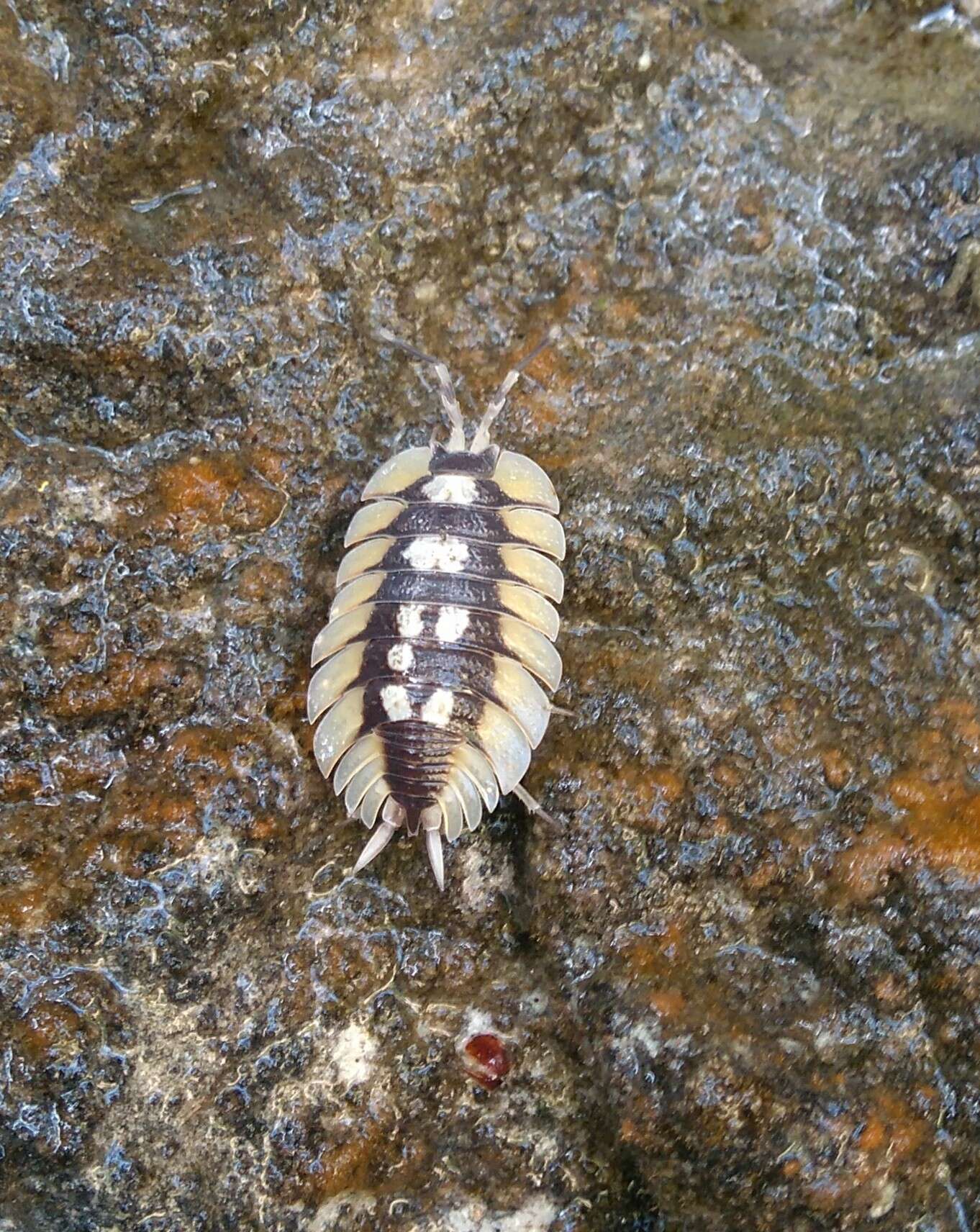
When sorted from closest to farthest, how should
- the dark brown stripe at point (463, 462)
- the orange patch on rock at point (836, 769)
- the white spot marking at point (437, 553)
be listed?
1. the orange patch on rock at point (836, 769)
2. the white spot marking at point (437, 553)
3. the dark brown stripe at point (463, 462)

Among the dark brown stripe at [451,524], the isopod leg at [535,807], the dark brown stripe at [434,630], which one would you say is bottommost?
the isopod leg at [535,807]

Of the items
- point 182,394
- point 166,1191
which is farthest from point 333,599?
point 166,1191

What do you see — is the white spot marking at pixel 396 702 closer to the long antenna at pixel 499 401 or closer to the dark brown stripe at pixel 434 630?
the dark brown stripe at pixel 434 630

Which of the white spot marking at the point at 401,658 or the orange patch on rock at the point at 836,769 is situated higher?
the white spot marking at the point at 401,658

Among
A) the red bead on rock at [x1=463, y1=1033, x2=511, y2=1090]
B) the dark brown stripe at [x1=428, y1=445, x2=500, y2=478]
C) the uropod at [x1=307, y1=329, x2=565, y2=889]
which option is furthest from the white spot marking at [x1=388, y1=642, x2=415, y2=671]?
the red bead on rock at [x1=463, y1=1033, x2=511, y2=1090]

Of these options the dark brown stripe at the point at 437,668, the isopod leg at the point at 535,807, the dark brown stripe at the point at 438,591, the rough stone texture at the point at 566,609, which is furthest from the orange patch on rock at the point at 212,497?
the isopod leg at the point at 535,807

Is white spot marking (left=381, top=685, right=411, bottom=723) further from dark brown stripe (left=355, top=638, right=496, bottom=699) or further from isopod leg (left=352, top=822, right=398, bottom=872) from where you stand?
isopod leg (left=352, top=822, right=398, bottom=872)

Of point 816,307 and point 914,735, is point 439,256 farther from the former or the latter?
point 914,735

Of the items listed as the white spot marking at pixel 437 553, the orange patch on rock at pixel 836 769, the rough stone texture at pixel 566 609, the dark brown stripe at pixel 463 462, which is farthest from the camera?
the dark brown stripe at pixel 463 462
